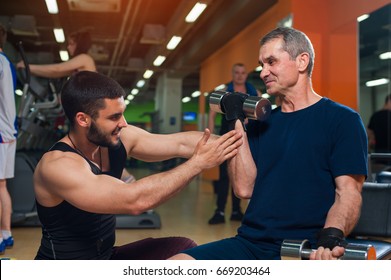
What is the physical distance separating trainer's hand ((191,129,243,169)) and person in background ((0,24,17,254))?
222cm

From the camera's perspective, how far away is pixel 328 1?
5.31 meters

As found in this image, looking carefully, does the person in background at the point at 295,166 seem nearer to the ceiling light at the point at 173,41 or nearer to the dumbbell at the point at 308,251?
the dumbbell at the point at 308,251

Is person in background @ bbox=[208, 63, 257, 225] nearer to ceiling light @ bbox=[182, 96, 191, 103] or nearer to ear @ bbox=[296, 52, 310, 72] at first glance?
ear @ bbox=[296, 52, 310, 72]

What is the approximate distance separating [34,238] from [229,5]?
15.8 ft

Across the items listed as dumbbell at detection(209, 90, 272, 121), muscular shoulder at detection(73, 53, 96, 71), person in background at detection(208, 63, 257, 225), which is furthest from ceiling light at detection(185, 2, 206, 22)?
dumbbell at detection(209, 90, 272, 121)

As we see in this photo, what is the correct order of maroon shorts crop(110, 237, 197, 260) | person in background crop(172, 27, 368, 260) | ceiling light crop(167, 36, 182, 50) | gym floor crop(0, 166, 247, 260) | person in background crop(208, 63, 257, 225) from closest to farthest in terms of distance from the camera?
person in background crop(172, 27, 368, 260)
maroon shorts crop(110, 237, 197, 260)
gym floor crop(0, 166, 247, 260)
person in background crop(208, 63, 257, 225)
ceiling light crop(167, 36, 182, 50)

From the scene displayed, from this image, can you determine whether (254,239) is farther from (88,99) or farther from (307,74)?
(88,99)

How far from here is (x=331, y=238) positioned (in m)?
1.43

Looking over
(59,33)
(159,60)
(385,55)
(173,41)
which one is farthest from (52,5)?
(385,55)

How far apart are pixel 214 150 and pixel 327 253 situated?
51 centimetres

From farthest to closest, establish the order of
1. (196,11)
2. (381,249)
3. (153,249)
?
(196,11) → (381,249) → (153,249)

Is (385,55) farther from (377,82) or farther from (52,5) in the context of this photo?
(52,5)

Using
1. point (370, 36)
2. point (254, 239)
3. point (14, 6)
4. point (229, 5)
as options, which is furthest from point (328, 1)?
point (14, 6)

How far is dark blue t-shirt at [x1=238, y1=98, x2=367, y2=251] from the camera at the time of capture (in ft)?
5.27
